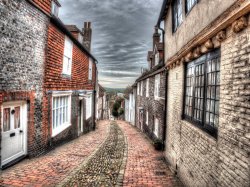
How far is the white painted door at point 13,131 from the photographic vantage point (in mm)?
6395

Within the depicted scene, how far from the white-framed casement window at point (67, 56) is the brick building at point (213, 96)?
5.84 meters

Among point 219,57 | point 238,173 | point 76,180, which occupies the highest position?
point 219,57

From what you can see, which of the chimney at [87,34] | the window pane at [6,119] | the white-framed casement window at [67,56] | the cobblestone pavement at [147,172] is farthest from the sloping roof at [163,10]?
the chimney at [87,34]

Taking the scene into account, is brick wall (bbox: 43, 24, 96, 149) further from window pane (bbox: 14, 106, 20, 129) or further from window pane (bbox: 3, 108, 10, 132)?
window pane (bbox: 3, 108, 10, 132)

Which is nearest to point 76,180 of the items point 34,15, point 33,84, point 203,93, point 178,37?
point 33,84

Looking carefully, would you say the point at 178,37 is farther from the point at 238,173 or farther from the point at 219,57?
the point at 238,173

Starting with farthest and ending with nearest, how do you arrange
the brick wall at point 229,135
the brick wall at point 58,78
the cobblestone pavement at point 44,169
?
1. the brick wall at point 58,78
2. the cobblestone pavement at point 44,169
3. the brick wall at point 229,135

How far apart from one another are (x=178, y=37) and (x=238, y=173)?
6142 millimetres

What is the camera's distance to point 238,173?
3469mm

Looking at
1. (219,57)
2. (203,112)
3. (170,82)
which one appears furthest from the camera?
(170,82)

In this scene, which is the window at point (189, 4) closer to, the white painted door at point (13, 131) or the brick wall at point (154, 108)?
the brick wall at point (154, 108)

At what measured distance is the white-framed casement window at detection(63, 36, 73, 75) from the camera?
11233mm

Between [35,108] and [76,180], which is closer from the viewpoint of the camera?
[76,180]

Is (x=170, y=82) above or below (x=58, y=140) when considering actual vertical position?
above
